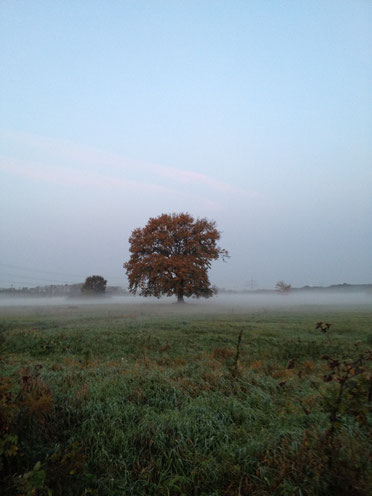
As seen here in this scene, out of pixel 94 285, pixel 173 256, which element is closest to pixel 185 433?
pixel 173 256

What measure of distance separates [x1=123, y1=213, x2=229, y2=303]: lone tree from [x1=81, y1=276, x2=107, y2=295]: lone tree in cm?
2676

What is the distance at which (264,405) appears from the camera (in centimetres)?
527

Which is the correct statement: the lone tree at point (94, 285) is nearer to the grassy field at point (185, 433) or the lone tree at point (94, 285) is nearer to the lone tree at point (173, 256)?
the lone tree at point (173, 256)

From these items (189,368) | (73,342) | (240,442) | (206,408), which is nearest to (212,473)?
(240,442)

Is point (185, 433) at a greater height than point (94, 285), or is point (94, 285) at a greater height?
point (94, 285)

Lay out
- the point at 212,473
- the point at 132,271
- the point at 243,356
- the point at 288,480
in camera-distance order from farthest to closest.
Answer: the point at 132,271
the point at 243,356
the point at 212,473
the point at 288,480

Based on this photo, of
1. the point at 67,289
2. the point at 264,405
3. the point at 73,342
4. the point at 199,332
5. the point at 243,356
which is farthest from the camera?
the point at 67,289

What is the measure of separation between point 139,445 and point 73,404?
4.79 ft

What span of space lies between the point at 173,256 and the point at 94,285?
3258 centimetres

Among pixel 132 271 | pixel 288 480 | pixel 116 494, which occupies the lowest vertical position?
pixel 116 494

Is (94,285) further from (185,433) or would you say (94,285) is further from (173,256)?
(185,433)

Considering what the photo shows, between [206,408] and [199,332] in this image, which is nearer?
[206,408]

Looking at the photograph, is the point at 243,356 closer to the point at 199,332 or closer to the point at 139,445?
the point at 199,332

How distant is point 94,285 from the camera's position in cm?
6462
